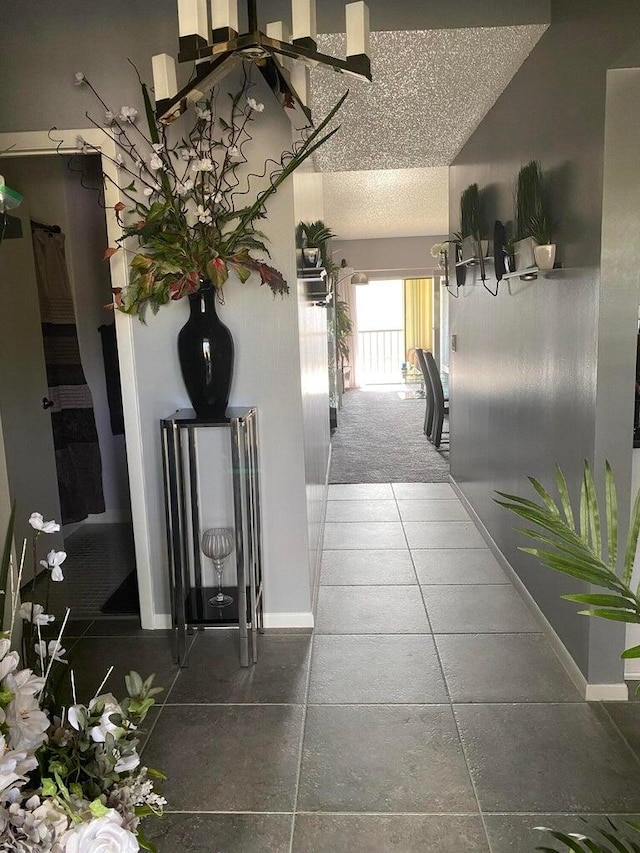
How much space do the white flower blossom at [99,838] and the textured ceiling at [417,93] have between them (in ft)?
8.60

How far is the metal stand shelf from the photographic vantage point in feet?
8.30

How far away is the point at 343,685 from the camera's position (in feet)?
8.01

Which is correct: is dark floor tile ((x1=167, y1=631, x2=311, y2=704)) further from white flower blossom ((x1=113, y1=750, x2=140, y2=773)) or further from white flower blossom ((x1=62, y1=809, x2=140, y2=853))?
white flower blossom ((x1=62, y1=809, x2=140, y2=853))

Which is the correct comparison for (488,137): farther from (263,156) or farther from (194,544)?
(194,544)

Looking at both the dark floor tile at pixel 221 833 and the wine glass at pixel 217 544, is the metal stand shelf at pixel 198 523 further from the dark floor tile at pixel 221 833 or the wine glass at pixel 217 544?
the dark floor tile at pixel 221 833

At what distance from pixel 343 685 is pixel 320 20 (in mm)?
2564

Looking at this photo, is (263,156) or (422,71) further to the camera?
(422,71)

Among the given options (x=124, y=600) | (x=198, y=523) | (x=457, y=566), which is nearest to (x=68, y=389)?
(x=124, y=600)

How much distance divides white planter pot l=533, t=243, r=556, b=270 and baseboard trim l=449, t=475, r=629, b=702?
1445 millimetres

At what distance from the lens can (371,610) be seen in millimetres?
3061

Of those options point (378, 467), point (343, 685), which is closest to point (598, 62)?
point (343, 685)

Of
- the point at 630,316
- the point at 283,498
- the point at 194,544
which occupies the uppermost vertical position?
the point at 630,316

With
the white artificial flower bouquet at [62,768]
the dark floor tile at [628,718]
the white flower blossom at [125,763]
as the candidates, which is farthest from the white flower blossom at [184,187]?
the dark floor tile at [628,718]

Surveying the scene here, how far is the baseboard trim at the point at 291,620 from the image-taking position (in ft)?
9.53
